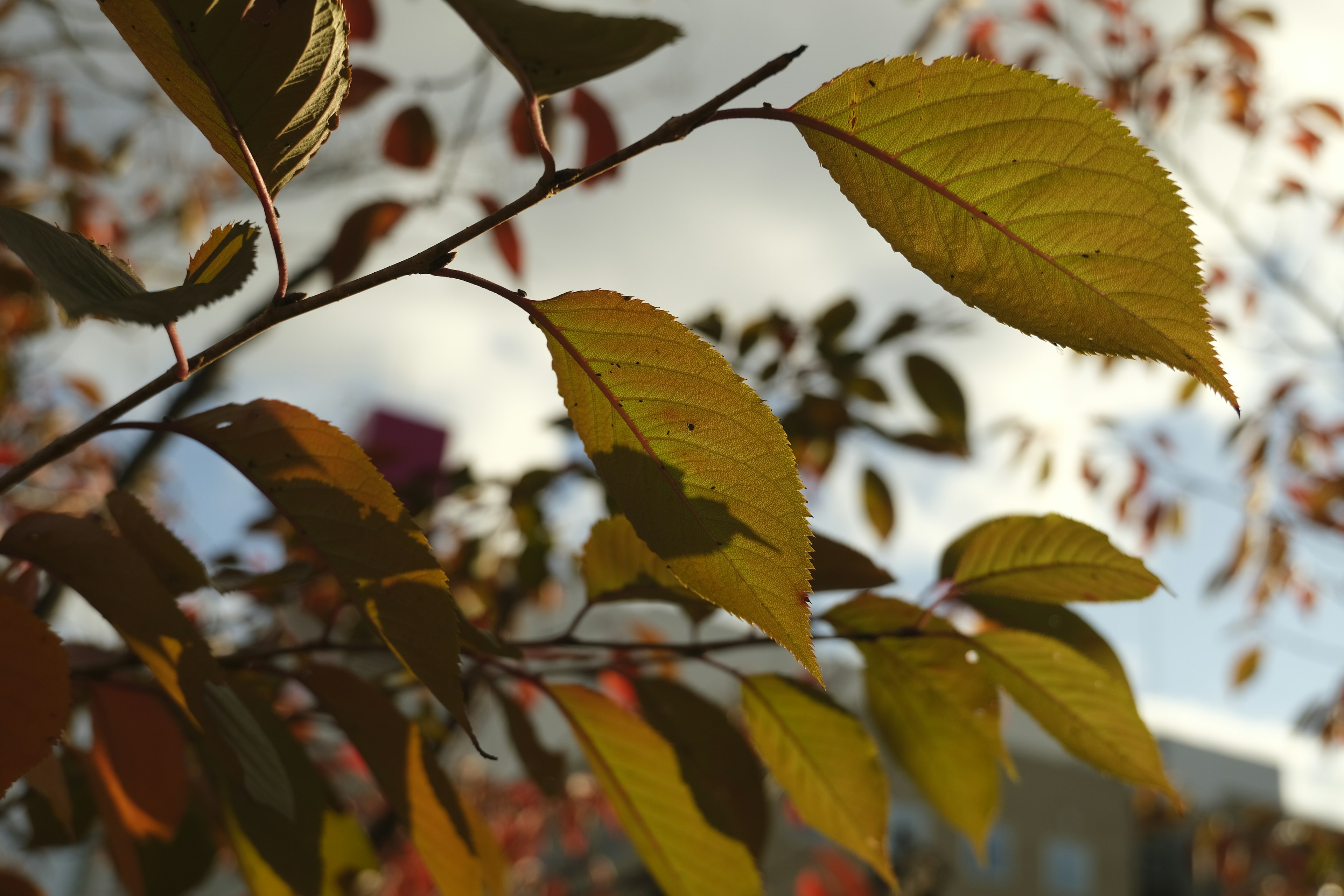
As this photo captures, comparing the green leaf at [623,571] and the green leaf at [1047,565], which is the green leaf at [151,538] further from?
the green leaf at [1047,565]

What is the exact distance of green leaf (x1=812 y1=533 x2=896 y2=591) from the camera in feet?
1.74

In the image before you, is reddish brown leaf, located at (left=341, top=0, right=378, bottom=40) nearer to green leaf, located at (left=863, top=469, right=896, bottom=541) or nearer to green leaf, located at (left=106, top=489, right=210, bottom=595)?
green leaf, located at (left=106, top=489, right=210, bottom=595)

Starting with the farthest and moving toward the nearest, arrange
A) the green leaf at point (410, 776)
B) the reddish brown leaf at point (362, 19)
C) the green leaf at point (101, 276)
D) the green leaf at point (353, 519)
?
the reddish brown leaf at point (362, 19) < the green leaf at point (410, 776) < the green leaf at point (353, 519) < the green leaf at point (101, 276)

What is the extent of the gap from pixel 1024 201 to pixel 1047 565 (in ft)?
0.85

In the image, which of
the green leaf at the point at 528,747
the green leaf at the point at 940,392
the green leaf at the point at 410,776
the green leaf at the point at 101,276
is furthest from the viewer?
the green leaf at the point at 940,392

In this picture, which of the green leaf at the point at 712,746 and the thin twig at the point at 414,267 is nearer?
the thin twig at the point at 414,267

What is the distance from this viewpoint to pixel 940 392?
1.17 meters

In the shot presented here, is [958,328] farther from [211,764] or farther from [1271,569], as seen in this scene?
[1271,569]

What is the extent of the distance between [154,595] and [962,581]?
420mm

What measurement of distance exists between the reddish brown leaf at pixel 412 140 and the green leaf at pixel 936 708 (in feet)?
3.56

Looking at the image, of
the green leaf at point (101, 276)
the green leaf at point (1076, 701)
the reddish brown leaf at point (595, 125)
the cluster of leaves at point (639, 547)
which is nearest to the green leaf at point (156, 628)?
the cluster of leaves at point (639, 547)

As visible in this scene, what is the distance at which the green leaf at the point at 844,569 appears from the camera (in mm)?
531

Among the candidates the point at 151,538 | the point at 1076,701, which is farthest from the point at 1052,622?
the point at 151,538

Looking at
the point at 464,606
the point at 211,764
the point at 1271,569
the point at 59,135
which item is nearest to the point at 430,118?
the point at 464,606
